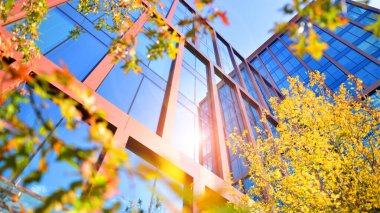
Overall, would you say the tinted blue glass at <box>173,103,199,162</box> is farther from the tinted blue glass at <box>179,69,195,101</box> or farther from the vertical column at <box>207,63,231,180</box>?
the tinted blue glass at <box>179,69,195,101</box>

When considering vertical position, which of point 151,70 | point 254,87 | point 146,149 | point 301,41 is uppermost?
point 254,87

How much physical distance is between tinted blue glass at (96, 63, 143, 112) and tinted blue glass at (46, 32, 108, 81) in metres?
0.76

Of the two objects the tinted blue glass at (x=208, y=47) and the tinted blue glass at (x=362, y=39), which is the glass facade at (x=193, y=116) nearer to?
the tinted blue glass at (x=208, y=47)

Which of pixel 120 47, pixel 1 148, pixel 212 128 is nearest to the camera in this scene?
pixel 1 148

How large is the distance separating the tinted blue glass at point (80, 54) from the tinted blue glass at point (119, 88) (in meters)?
0.76

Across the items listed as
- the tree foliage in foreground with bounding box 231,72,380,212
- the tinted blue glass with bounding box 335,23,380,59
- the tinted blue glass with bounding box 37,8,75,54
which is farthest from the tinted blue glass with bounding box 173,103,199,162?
the tinted blue glass with bounding box 335,23,380,59

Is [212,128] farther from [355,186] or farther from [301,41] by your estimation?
[301,41]

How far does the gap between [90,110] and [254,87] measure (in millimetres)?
26003

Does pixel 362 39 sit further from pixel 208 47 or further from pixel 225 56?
pixel 208 47

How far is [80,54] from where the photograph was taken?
930 centimetres

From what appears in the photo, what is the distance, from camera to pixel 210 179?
938 centimetres

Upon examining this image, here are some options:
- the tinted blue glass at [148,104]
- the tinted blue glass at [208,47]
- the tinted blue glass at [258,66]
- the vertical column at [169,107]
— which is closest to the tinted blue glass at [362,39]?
the tinted blue glass at [258,66]

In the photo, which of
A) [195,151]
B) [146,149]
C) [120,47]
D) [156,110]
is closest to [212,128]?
[195,151]

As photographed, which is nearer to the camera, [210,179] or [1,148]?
[1,148]
